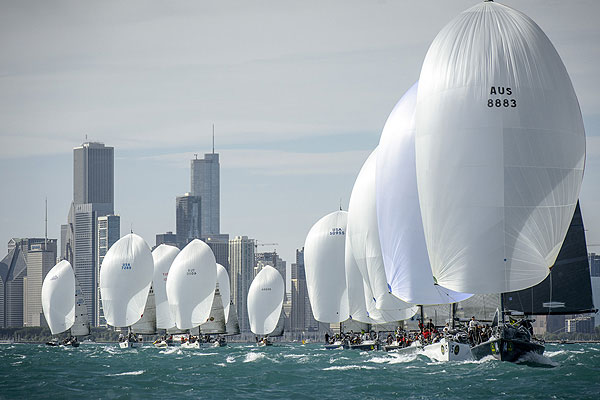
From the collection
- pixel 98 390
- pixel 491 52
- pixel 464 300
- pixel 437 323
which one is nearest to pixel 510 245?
pixel 491 52

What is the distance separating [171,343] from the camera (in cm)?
10100

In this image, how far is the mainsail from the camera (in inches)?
2094

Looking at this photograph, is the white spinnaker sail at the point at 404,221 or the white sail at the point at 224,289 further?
the white sail at the point at 224,289

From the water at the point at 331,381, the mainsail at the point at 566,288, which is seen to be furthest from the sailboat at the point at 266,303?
the mainsail at the point at 566,288

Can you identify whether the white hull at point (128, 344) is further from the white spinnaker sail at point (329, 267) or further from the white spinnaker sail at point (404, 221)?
the white spinnaker sail at point (404, 221)

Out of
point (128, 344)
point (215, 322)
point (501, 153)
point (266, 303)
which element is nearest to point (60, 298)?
Answer: point (128, 344)

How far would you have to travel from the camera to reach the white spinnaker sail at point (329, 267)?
81500 millimetres

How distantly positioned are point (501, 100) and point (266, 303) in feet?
228

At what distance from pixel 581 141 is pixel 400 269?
46.5ft

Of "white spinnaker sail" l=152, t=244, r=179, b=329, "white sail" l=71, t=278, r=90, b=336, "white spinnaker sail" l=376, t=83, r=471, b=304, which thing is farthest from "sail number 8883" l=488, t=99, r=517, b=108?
"white sail" l=71, t=278, r=90, b=336

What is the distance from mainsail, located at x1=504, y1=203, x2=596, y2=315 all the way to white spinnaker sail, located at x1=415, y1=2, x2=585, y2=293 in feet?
32.3

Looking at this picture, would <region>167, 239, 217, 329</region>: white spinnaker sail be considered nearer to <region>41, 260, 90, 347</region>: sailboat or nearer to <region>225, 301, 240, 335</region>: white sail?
<region>225, 301, 240, 335</region>: white sail

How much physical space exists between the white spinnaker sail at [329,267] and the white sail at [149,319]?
81.6 feet

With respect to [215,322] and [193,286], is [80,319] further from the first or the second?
[193,286]
